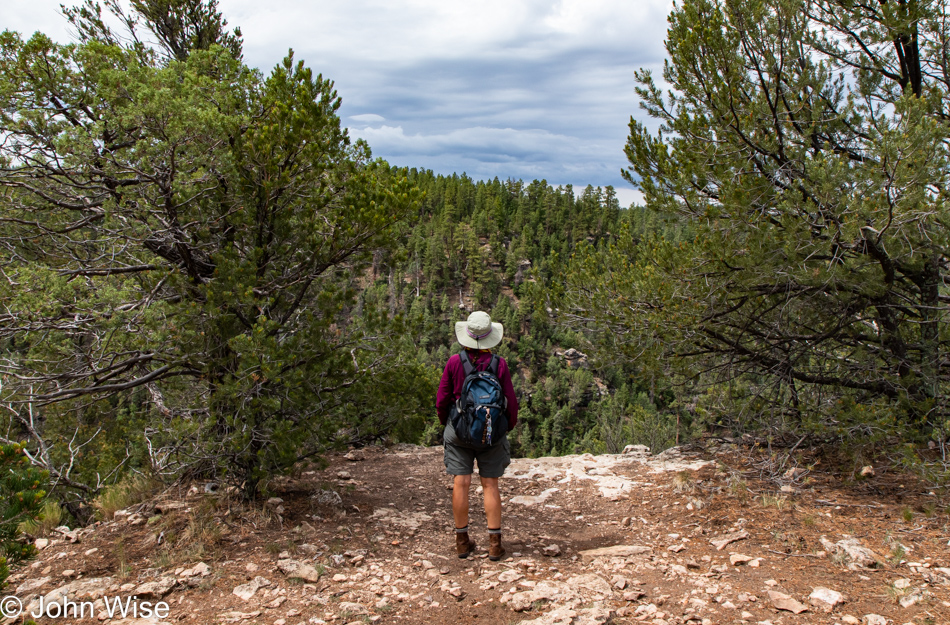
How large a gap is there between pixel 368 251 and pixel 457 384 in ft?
5.09

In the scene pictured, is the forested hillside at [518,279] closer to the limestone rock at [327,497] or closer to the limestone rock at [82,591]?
the limestone rock at [327,497]

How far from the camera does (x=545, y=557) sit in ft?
13.7

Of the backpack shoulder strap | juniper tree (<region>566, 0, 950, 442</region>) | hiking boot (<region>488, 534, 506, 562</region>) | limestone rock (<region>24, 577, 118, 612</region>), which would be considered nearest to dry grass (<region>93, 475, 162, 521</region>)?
limestone rock (<region>24, 577, 118, 612</region>)

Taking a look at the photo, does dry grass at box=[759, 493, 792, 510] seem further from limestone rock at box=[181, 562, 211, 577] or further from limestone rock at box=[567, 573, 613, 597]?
limestone rock at box=[181, 562, 211, 577]

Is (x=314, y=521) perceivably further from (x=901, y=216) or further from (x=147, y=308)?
(x=901, y=216)

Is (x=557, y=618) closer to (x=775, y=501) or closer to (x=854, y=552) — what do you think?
(x=854, y=552)

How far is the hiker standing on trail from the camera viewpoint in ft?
12.7

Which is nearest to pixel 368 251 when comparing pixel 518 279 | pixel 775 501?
pixel 775 501

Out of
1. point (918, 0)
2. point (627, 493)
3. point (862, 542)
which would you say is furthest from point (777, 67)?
point (627, 493)

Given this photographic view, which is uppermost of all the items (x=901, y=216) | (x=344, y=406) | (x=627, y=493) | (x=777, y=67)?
(x=777, y=67)

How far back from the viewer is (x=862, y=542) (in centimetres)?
398

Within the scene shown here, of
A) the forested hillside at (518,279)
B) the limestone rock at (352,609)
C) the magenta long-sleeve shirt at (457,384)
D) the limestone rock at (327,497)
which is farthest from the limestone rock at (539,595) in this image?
the forested hillside at (518,279)

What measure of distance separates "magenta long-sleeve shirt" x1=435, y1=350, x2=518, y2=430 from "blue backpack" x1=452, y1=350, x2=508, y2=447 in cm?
6

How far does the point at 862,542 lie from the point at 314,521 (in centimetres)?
435
